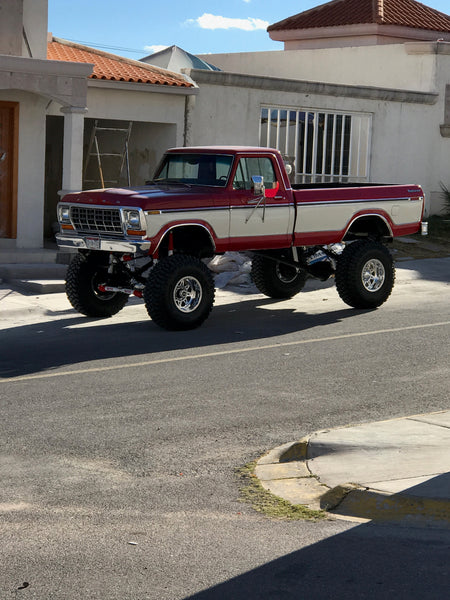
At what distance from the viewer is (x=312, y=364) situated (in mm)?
10594

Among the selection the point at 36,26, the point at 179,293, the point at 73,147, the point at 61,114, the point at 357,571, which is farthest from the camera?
the point at 61,114

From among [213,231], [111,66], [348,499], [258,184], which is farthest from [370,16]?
[348,499]

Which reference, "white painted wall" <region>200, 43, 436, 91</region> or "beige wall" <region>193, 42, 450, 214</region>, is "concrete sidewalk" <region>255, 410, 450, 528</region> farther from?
"white painted wall" <region>200, 43, 436, 91</region>

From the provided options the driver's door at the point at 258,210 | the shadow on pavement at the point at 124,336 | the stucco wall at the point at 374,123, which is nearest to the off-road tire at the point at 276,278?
the shadow on pavement at the point at 124,336

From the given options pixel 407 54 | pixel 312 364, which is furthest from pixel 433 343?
pixel 407 54

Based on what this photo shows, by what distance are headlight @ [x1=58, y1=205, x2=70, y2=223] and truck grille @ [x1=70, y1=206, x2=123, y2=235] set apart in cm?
10

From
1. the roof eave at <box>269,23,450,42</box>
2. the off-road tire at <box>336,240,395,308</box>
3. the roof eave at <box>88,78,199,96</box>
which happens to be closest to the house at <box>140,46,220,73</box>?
the roof eave at <box>269,23,450,42</box>

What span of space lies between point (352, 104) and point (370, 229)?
29.7 ft

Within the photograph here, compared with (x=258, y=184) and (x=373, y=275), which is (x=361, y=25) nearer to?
(x=373, y=275)

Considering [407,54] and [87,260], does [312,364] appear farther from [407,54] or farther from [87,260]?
[407,54]

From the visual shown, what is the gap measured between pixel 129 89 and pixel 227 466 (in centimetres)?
1382

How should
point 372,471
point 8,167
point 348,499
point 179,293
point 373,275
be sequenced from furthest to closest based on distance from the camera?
point 8,167 → point 373,275 → point 179,293 → point 372,471 → point 348,499

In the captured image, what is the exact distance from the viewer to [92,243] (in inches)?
495

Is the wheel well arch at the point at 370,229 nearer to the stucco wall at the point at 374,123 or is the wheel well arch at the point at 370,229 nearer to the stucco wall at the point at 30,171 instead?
the stucco wall at the point at 374,123
